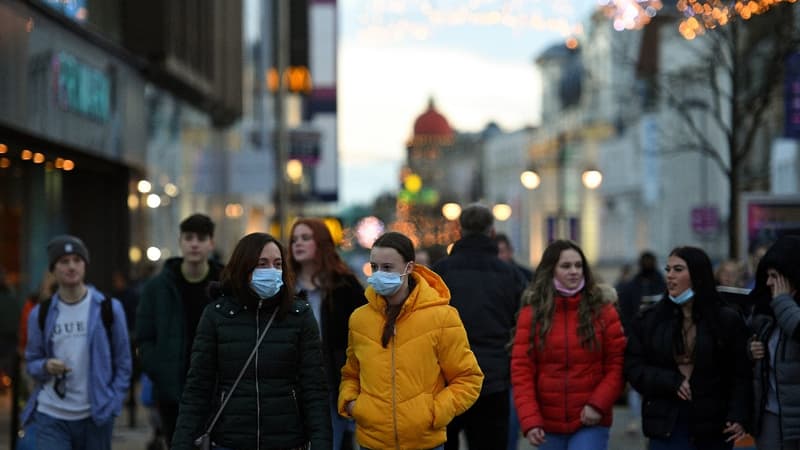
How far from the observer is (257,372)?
277 inches

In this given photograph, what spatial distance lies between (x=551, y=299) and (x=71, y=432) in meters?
2.82

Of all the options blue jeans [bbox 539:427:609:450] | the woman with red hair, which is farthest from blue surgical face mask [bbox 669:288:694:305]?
the woman with red hair

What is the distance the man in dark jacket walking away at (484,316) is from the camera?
986 cm

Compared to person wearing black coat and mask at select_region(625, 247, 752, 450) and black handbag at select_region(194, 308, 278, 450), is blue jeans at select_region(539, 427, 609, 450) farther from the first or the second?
black handbag at select_region(194, 308, 278, 450)

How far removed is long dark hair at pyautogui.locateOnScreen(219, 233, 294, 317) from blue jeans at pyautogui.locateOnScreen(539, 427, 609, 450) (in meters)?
2.23

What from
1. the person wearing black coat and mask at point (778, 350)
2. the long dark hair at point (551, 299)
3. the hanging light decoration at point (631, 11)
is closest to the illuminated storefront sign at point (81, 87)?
the hanging light decoration at point (631, 11)

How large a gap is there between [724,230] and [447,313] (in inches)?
2075

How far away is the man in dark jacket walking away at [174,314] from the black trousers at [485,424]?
66.1 inches

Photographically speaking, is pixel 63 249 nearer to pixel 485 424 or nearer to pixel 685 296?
pixel 485 424

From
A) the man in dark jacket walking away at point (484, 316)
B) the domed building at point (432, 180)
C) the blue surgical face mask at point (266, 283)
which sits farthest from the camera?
the domed building at point (432, 180)

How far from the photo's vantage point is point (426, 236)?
384 ft

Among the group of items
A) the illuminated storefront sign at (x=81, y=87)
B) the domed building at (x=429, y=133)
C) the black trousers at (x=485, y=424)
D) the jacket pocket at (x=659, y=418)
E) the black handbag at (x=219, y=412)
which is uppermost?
the domed building at (x=429, y=133)

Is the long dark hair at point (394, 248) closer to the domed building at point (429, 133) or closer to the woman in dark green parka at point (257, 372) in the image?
the woman in dark green parka at point (257, 372)

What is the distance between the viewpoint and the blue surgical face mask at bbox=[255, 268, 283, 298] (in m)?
7.09
